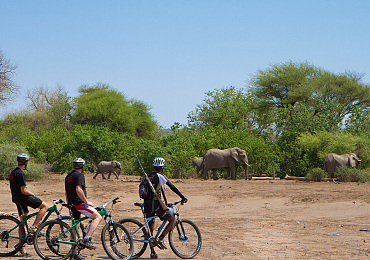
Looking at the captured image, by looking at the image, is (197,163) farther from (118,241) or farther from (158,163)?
(118,241)

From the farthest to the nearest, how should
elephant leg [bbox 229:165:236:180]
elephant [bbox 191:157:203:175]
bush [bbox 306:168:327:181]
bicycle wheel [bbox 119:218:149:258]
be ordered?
elephant [bbox 191:157:203:175]
elephant leg [bbox 229:165:236:180]
bush [bbox 306:168:327:181]
bicycle wheel [bbox 119:218:149:258]

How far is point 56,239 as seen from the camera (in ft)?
26.5

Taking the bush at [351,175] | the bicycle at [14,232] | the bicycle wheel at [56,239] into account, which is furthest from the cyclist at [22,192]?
the bush at [351,175]

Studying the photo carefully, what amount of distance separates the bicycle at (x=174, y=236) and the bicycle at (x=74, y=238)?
0.59 ft

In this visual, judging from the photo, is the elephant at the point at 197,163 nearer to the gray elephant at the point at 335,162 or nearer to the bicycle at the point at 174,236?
the gray elephant at the point at 335,162

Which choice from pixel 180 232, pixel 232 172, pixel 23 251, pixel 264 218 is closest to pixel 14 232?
pixel 23 251

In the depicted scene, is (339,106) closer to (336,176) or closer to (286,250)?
(336,176)

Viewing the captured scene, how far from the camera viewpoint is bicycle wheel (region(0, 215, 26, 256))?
8.36m

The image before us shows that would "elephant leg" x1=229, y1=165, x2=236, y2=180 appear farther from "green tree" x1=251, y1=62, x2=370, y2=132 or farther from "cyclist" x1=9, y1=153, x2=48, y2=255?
"cyclist" x1=9, y1=153, x2=48, y2=255

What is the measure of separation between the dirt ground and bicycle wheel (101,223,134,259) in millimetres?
621

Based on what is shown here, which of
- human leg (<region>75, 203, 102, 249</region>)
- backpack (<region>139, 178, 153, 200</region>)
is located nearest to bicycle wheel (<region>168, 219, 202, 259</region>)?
backpack (<region>139, 178, 153, 200</region>)

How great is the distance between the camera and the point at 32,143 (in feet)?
114

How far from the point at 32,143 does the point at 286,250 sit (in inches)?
1116

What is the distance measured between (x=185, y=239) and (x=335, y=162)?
21.9 meters
